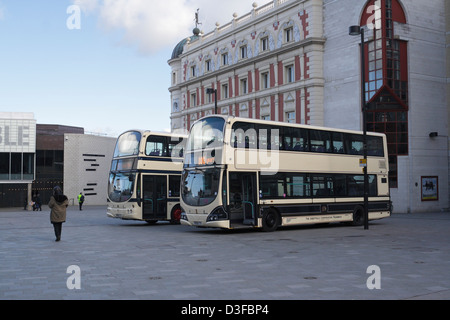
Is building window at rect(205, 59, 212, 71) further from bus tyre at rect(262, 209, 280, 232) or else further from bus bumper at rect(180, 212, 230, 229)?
bus bumper at rect(180, 212, 230, 229)

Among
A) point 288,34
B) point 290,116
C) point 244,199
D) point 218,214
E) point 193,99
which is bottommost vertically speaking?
point 218,214

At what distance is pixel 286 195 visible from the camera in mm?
21484

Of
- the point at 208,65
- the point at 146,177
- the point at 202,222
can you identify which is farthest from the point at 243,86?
the point at 202,222

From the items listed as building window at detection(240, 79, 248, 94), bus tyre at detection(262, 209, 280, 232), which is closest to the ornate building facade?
building window at detection(240, 79, 248, 94)

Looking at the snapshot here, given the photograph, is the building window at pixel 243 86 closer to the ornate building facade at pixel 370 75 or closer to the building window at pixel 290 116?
the ornate building facade at pixel 370 75

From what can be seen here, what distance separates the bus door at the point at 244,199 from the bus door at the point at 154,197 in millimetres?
5645

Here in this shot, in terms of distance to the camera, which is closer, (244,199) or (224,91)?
(244,199)

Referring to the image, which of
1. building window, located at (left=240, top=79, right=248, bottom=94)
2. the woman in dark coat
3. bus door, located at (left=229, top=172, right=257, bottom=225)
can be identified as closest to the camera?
the woman in dark coat

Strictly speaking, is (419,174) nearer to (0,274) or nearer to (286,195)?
(286,195)

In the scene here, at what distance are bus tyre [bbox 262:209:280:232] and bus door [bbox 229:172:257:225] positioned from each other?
1.77ft

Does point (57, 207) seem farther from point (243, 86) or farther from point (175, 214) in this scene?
point (243, 86)

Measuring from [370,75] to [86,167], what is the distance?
34.1 metres

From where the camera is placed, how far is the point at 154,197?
24.6 meters

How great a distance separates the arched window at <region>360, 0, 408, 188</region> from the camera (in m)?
35.6
